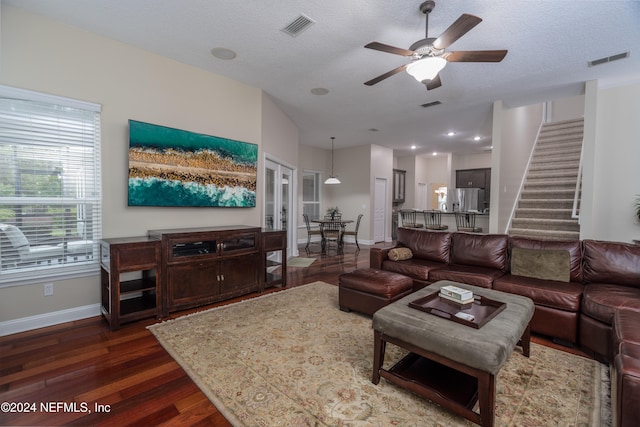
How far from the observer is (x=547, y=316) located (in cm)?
256

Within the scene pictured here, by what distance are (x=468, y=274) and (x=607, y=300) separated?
1.08m

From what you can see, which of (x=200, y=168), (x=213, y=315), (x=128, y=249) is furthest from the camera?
(x=200, y=168)

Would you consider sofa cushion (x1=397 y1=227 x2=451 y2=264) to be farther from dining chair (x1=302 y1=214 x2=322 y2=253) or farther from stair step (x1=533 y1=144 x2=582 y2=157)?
stair step (x1=533 y1=144 x2=582 y2=157)

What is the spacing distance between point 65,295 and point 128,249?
93 centimetres

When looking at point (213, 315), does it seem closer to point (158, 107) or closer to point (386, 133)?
point (158, 107)

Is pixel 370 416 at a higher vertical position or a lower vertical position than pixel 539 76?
lower

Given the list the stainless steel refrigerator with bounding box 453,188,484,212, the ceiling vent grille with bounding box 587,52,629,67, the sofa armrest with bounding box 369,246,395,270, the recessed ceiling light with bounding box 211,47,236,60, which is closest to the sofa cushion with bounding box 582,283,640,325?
the sofa armrest with bounding box 369,246,395,270

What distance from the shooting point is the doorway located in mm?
5318

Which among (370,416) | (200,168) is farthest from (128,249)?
(370,416)

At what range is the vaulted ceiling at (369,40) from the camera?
257 centimetres

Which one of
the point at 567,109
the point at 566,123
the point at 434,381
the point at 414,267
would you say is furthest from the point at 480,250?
the point at 567,109

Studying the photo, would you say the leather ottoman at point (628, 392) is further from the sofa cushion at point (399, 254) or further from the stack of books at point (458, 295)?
the sofa cushion at point (399, 254)

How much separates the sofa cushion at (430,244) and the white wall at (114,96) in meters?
2.66

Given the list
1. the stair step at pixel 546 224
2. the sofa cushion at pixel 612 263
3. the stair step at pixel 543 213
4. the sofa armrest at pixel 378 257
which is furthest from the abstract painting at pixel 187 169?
the stair step at pixel 543 213
